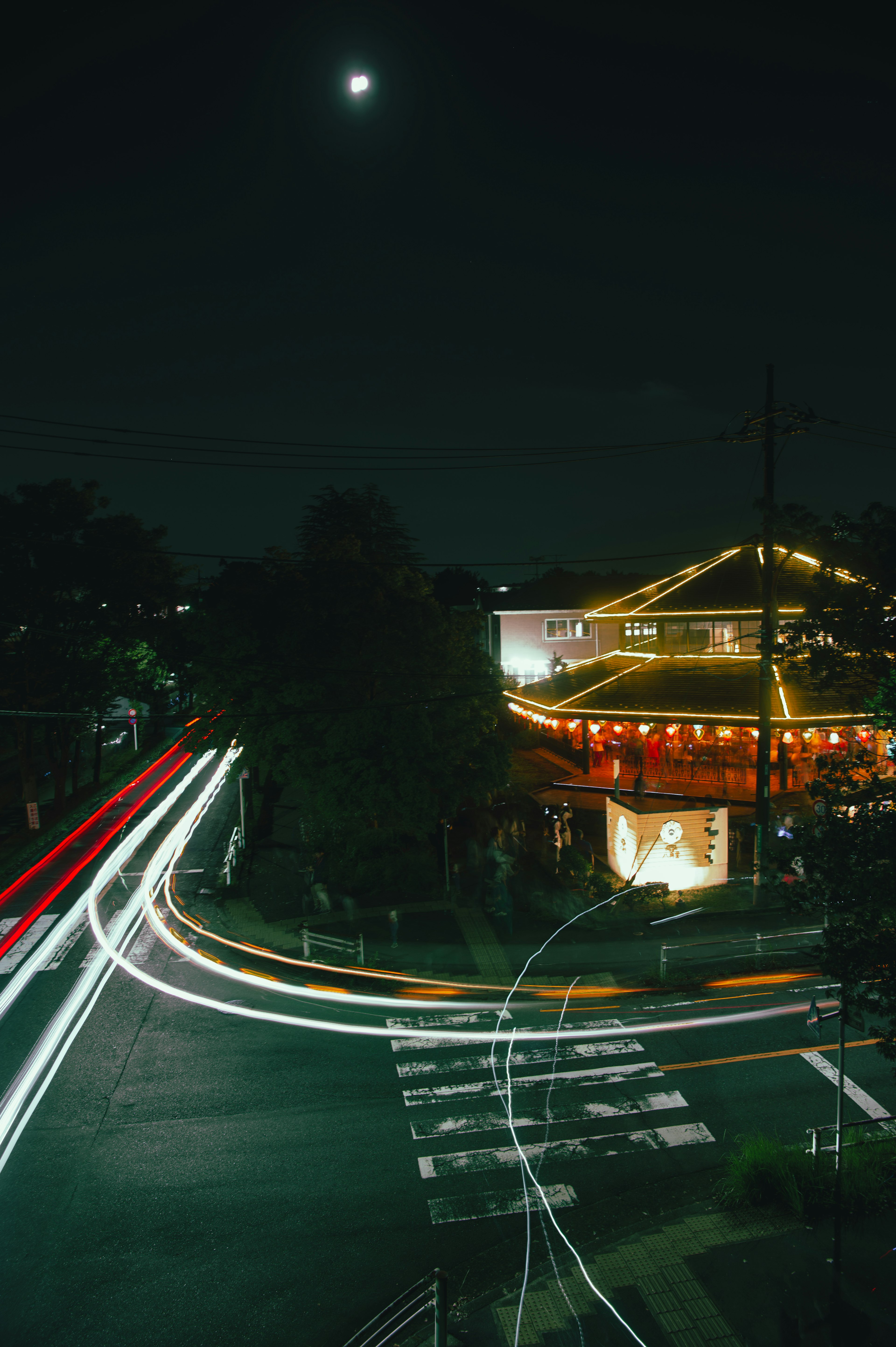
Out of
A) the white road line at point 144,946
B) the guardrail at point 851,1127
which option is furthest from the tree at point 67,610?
the guardrail at point 851,1127

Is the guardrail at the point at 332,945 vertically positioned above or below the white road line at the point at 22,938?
above

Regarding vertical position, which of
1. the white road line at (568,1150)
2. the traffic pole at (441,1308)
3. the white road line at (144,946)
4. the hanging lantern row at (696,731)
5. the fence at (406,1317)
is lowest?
the white road line at (144,946)

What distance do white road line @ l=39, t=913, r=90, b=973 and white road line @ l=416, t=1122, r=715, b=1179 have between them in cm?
1057

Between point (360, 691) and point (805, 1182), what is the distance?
14.5m

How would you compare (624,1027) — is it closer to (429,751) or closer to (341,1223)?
(341,1223)

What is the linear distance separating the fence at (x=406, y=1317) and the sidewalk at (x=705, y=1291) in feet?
0.59

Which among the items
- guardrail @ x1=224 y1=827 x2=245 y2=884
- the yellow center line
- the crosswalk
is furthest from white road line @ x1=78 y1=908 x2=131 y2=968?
the yellow center line

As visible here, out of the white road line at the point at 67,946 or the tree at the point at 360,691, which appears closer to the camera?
the white road line at the point at 67,946

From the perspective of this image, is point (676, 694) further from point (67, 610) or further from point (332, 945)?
point (67, 610)

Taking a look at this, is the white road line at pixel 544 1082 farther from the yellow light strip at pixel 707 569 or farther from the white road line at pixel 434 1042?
the yellow light strip at pixel 707 569

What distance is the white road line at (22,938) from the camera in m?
15.6

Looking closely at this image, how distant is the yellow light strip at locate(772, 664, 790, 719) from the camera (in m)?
23.6

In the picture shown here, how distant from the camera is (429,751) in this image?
60.6 feet

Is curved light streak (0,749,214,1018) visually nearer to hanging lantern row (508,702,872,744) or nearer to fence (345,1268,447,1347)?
fence (345,1268,447,1347)
